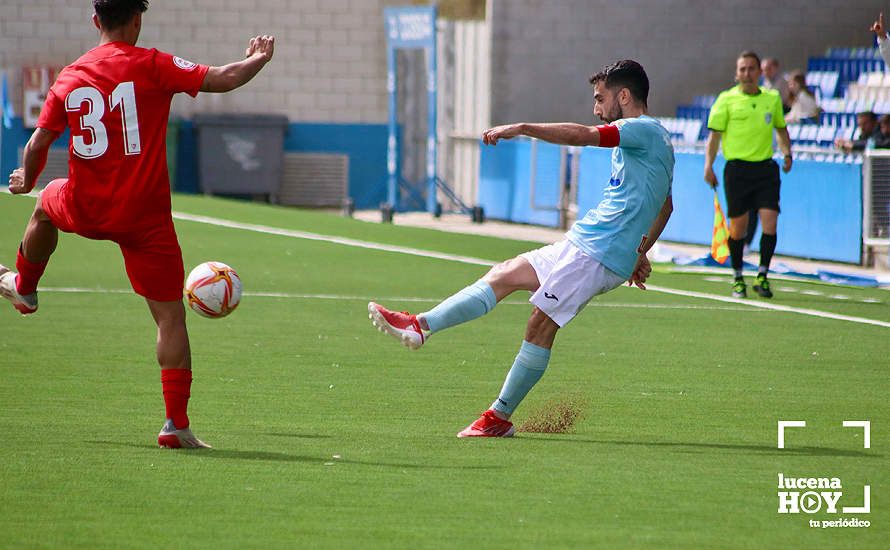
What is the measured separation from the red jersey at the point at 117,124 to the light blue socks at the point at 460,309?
4.54ft

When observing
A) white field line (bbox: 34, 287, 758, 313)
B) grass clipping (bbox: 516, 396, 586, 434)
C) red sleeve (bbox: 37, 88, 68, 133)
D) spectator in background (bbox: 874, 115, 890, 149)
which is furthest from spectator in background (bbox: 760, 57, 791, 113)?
red sleeve (bbox: 37, 88, 68, 133)

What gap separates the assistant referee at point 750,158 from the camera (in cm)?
1412

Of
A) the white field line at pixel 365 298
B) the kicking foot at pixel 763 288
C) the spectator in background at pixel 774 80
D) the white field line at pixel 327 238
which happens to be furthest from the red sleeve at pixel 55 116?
the spectator in background at pixel 774 80

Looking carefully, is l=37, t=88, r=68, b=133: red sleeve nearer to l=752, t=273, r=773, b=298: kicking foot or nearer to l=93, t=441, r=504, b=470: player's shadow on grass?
l=93, t=441, r=504, b=470: player's shadow on grass

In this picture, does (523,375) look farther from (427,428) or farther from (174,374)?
(174,374)

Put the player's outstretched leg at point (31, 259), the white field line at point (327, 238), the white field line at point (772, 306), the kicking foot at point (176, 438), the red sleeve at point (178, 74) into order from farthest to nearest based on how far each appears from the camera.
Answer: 1. the white field line at point (327, 238)
2. the white field line at point (772, 306)
3. the player's outstretched leg at point (31, 259)
4. the kicking foot at point (176, 438)
5. the red sleeve at point (178, 74)

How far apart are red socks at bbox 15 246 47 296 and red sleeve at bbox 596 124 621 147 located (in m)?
2.78

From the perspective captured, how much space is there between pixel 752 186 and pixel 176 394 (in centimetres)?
847

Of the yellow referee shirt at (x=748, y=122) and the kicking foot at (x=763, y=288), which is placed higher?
the yellow referee shirt at (x=748, y=122)

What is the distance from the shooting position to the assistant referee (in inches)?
556

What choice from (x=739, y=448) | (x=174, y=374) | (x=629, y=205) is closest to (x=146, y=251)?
(x=174, y=374)

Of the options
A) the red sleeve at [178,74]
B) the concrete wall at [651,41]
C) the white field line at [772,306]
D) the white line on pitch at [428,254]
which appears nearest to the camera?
the red sleeve at [178,74]

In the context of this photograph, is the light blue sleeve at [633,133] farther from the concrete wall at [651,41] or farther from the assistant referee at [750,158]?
the concrete wall at [651,41]

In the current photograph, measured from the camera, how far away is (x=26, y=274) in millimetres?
7438
